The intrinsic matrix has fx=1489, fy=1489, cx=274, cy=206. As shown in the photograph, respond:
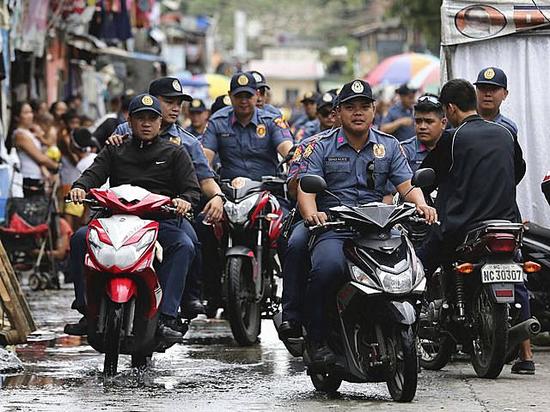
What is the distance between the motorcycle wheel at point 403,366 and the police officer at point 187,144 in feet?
7.59

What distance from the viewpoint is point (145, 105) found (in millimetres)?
9836

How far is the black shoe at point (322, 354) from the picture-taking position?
855 centimetres

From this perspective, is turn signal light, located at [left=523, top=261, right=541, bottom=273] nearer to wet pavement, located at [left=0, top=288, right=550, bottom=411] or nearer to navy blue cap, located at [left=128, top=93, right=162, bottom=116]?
wet pavement, located at [left=0, top=288, right=550, bottom=411]

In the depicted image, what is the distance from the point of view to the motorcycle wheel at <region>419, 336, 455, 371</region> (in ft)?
32.5

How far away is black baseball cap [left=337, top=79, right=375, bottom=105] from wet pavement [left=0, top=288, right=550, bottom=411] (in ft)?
5.83

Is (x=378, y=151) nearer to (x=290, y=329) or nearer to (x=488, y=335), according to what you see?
(x=290, y=329)

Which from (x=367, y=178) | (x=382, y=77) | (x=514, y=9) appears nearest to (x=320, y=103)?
(x=514, y=9)

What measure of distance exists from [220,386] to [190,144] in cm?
228

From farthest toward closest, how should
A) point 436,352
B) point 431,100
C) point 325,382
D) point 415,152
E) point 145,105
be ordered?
point 415,152
point 431,100
point 436,352
point 145,105
point 325,382

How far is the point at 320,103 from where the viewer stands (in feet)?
46.8

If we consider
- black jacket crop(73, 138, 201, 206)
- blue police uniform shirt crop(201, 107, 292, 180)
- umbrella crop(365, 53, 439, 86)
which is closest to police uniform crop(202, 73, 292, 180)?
blue police uniform shirt crop(201, 107, 292, 180)

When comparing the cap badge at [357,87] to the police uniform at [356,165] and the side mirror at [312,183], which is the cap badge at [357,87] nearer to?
the police uniform at [356,165]

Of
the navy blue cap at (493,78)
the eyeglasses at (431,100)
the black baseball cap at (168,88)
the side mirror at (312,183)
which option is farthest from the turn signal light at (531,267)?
the black baseball cap at (168,88)

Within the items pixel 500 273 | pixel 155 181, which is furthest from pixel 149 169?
pixel 500 273
